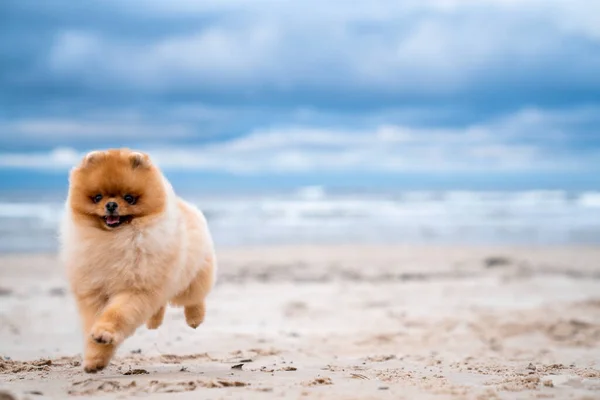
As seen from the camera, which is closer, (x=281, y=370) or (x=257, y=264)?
(x=281, y=370)

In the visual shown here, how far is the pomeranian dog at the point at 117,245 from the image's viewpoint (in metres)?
4.66

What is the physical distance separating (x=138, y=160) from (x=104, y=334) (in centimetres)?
116

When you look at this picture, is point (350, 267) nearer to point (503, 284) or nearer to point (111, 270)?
point (503, 284)

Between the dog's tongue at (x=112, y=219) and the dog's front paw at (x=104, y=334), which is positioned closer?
the dog's front paw at (x=104, y=334)

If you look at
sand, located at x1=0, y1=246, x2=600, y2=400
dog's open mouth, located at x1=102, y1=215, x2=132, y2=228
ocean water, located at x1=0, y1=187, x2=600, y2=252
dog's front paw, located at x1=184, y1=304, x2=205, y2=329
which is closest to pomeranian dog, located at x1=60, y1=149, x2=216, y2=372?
dog's open mouth, located at x1=102, y1=215, x2=132, y2=228

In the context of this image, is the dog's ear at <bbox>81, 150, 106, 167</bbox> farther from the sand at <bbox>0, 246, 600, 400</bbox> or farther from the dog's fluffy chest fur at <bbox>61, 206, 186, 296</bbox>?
the sand at <bbox>0, 246, 600, 400</bbox>

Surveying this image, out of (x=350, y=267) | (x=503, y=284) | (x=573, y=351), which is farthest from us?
(x=350, y=267)

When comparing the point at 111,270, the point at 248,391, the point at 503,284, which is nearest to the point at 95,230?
the point at 111,270

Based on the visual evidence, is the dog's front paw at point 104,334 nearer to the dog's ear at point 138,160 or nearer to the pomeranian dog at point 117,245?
the pomeranian dog at point 117,245

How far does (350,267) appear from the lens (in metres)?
14.3

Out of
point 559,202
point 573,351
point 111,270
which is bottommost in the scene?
point 573,351

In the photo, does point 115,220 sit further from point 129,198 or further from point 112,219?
point 129,198

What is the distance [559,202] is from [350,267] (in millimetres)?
31713

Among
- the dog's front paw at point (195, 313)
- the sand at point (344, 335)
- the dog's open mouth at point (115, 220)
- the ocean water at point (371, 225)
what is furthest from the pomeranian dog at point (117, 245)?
the ocean water at point (371, 225)
